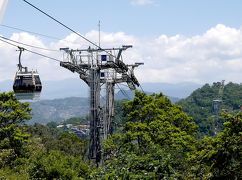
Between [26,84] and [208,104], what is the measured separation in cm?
12899

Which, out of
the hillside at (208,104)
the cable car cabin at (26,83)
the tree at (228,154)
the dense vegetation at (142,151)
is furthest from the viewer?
the hillside at (208,104)

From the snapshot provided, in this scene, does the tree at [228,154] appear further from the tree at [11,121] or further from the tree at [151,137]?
the tree at [11,121]

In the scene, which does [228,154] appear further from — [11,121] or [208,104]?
[208,104]

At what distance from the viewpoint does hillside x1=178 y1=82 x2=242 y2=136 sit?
109 meters

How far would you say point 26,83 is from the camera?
10625 mm

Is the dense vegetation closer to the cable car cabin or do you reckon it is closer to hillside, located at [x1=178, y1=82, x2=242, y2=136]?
the cable car cabin

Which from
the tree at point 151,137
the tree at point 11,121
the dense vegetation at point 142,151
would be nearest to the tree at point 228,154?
the dense vegetation at point 142,151

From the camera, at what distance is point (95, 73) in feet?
87.1

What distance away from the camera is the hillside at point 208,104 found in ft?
357

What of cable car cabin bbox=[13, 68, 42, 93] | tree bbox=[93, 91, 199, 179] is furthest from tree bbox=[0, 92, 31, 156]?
cable car cabin bbox=[13, 68, 42, 93]

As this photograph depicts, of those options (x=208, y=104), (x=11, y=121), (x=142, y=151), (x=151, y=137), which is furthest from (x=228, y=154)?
(x=208, y=104)

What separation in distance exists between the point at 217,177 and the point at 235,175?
0.61 metres

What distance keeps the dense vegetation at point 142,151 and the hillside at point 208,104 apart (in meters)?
79.3

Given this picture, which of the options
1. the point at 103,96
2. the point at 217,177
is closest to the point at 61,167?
the point at 217,177
